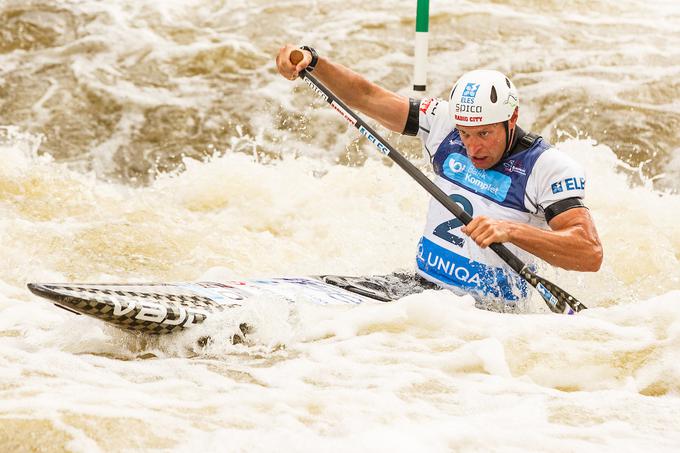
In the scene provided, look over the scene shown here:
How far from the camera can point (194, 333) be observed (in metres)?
3.68

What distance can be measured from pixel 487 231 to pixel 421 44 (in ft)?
9.76

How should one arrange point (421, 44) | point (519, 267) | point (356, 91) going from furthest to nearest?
1. point (421, 44)
2. point (356, 91)
3. point (519, 267)

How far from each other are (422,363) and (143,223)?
331 cm

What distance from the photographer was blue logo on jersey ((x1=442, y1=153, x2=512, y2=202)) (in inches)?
163

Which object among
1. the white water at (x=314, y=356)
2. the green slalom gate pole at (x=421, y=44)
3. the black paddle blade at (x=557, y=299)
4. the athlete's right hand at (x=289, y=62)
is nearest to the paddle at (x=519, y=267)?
the black paddle blade at (x=557, y=299)

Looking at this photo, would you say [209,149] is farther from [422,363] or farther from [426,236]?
[422,363]

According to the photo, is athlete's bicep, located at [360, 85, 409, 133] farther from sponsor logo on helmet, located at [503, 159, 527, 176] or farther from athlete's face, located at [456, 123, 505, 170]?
sponsor logo on helmet, located at [503, 159, 527, 176]

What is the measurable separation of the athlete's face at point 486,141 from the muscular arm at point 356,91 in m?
0.55

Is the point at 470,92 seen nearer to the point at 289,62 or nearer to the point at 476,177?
the point at 476,177

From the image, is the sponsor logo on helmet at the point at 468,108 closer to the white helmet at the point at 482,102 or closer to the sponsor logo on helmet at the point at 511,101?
the white helmet at the point at 482,102

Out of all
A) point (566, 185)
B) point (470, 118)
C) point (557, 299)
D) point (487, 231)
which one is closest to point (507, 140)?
point (470, 118)

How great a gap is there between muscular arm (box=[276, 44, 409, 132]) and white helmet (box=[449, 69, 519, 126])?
517 millimetres

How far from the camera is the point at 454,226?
13.9 ft

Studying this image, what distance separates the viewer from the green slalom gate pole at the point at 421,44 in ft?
21.2
